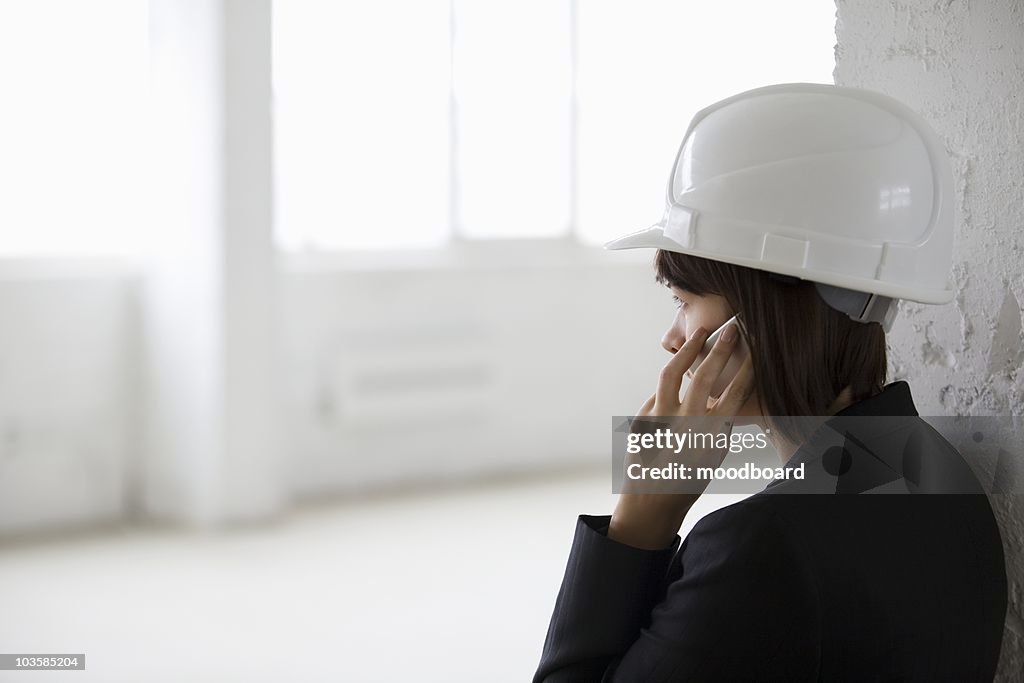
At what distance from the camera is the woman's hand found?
1155 millimetres

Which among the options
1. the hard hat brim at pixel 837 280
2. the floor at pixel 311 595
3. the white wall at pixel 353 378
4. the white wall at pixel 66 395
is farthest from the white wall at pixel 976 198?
the white wall at pixel 66 395

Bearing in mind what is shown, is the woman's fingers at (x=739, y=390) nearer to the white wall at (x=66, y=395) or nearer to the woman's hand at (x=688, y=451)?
the woman's hand at (x=688, y=451)

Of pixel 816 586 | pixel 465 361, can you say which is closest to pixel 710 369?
pixel 816 586

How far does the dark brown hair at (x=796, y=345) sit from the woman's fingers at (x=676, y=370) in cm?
5

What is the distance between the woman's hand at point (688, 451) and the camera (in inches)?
45.5

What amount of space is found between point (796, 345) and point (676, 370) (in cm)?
13

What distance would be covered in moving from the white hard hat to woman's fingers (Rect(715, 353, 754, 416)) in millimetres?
106

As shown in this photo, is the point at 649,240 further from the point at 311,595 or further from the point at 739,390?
the point at 311,595

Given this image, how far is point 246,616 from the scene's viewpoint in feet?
11.2

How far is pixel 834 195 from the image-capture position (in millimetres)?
1109

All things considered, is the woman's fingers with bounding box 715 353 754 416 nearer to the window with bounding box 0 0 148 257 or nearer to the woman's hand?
the woman's hand

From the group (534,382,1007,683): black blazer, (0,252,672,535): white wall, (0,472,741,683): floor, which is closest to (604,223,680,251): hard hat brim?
(534,382,1007,683): black blazer

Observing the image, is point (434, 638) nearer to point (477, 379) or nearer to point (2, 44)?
point (477, 379)

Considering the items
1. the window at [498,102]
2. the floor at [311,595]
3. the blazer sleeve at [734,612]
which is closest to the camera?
the blazer sleeve at [734,612]
